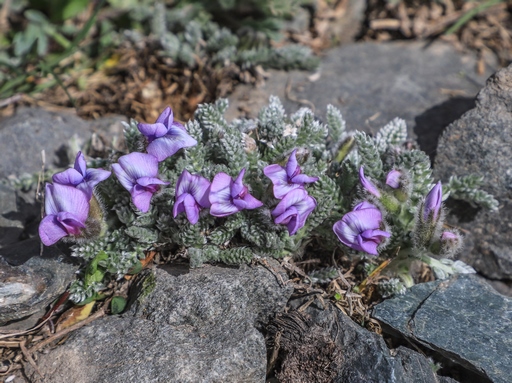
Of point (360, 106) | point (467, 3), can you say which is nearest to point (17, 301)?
point (360, 106)

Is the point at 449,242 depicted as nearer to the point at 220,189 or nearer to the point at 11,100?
the point at 220,189

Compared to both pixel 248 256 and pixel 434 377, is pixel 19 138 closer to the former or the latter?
pixel 248 256

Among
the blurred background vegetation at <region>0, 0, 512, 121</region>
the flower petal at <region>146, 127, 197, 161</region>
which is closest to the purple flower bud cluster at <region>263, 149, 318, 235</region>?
the flower petal at <region>146, 127, 197, 161</region>

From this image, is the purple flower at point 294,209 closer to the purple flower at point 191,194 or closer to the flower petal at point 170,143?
the purple flower at point 191,194

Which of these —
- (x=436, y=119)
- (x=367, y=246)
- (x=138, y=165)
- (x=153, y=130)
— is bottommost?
(x=436, y=119)

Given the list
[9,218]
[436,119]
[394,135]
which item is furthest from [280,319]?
[436,119]
